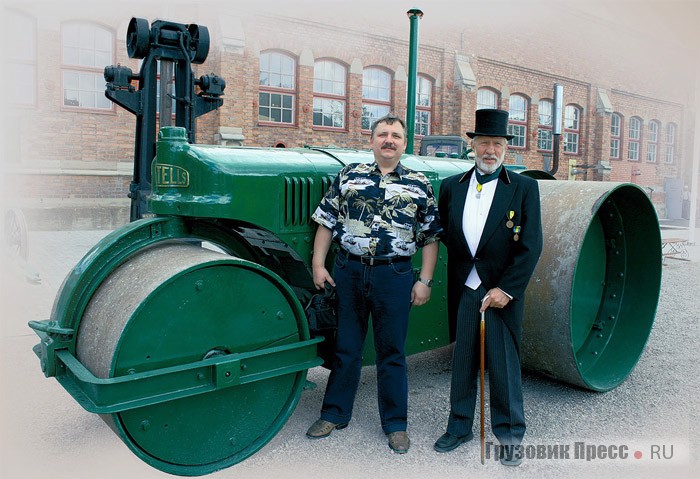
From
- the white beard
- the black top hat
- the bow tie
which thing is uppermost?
the black top hat

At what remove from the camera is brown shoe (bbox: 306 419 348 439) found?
3398 mm

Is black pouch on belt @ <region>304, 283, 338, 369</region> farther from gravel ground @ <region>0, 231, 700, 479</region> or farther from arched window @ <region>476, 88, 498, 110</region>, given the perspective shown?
arched window @ <region>476, 88, 498, 110</region>

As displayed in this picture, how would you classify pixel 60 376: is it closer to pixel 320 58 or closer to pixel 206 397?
pixel 206 397

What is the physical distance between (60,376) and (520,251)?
7.63 feet

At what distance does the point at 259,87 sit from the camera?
14375 millimetres

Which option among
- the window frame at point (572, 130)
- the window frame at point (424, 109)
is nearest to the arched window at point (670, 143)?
the window frame at point (572, 130)

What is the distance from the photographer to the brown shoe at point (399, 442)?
327 centimetres

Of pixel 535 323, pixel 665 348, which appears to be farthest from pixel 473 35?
pixel 535 323

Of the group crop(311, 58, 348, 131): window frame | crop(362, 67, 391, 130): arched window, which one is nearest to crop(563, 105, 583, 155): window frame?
crop(362, 67, 391, 130): arched window

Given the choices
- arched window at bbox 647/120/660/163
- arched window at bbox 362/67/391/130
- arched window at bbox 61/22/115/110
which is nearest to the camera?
arched window at bbox 61/22/115/110

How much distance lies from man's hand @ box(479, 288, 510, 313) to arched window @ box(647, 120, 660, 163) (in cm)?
2438

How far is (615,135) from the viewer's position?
23422 millimetres

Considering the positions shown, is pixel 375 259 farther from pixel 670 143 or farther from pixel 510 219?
pixel 670 143

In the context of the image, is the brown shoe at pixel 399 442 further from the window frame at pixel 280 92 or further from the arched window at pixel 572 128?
the arched window at pixel 572 128
